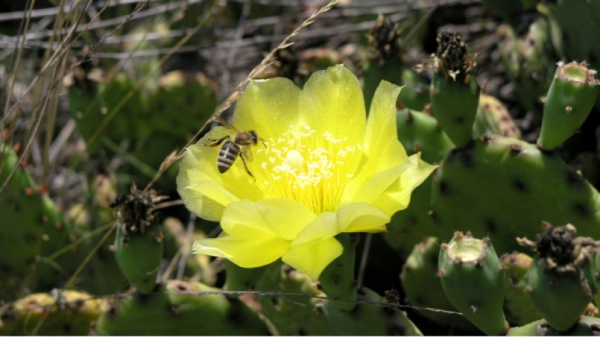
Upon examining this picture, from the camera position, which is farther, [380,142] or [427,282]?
[427,282]

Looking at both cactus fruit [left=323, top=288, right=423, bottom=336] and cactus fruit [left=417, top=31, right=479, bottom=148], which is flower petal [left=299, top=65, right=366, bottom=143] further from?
cactus fruit [left=323, top=288, right=423, bottom=336]

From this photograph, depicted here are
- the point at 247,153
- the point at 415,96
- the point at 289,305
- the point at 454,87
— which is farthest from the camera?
the point at 415,96

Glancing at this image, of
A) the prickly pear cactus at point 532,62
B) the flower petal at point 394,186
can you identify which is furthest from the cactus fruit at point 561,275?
the prickly pear cactus at point 532,62

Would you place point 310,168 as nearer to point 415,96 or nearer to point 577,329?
point 577,329

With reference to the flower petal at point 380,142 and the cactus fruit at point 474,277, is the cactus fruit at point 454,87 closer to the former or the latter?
the flower petal at point 380,142

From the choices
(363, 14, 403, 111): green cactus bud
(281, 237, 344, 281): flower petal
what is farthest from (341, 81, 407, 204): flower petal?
(363, 14, 403, 111): green cactus bud

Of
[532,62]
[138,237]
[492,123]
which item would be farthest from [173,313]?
[532,62]
